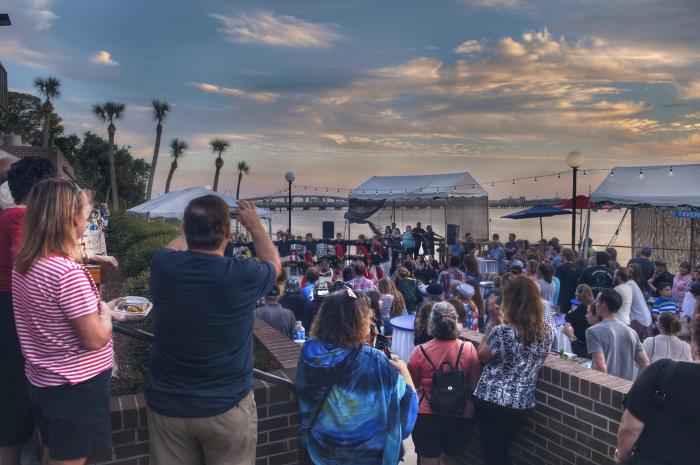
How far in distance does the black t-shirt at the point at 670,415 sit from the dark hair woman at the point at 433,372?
1373mm

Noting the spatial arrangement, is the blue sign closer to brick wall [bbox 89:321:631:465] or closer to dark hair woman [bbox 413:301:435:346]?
dark hair woman [bbox 413:301:435:346]

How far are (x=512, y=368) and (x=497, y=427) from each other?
446 millimetres

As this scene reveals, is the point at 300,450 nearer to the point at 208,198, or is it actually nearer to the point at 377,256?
the point at 208,198

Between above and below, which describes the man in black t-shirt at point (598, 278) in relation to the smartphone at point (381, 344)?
below

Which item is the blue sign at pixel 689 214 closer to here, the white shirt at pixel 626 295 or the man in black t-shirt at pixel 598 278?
the man in black t-shirt at pixel 598 278

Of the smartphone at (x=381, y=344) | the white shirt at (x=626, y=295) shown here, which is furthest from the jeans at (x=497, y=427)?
the white shirt at (x=626, y=295)

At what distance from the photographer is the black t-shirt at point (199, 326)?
2252 mm

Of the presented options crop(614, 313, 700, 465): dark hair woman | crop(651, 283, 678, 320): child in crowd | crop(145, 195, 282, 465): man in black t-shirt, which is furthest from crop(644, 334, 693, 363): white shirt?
crop(145, 195, 282, 465): man in black t-shirt

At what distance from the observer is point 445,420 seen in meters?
3.64

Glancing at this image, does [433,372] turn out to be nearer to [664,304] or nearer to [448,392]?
[448,392]

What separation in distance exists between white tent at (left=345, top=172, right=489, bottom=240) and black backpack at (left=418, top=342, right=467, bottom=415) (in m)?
18.5

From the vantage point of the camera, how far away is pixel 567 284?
976 cm

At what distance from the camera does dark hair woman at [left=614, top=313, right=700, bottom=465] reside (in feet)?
7.38

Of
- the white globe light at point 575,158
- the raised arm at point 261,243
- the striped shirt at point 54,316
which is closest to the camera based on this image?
the striped shirt at point 54,316
